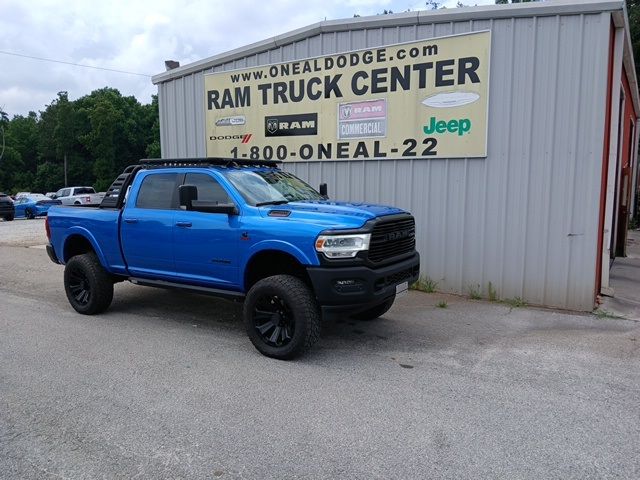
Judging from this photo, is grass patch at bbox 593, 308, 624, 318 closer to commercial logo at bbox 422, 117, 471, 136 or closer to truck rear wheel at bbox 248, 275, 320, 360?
commercial logo at bbox 422, 117, 471, 136

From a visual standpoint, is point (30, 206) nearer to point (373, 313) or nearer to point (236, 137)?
point (236, 137)

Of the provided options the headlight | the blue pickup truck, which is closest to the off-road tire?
the blue pickup truck

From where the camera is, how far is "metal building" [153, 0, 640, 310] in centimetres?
709

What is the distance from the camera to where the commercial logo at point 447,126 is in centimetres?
791

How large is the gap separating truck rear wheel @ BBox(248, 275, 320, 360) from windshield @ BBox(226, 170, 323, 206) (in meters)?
1.03

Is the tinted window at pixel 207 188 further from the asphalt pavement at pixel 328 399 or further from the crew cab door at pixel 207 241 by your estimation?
the asphalt pavement at pixel 328 399

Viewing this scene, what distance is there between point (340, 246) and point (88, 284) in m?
3.90

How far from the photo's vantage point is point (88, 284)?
22.9 feet

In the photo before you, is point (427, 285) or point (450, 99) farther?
point (427, 285)

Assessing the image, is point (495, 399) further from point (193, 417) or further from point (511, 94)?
point (511, 94)

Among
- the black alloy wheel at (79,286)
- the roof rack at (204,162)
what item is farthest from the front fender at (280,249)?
the black alloy wheel at (79,286)

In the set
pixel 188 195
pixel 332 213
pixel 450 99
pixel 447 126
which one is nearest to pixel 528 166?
pixel 447 126

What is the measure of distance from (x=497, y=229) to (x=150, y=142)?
181ft

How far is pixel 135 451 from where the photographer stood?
345 centimetres
